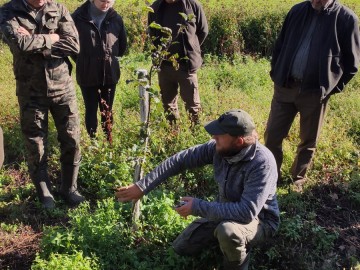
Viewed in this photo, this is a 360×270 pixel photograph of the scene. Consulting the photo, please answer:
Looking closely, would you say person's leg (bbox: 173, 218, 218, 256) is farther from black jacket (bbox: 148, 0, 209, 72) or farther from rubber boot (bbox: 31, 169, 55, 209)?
black jacket (bbox: 148, 0, 209, 72)

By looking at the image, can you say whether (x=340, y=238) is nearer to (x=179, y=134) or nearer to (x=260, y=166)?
(x=260, y=166)

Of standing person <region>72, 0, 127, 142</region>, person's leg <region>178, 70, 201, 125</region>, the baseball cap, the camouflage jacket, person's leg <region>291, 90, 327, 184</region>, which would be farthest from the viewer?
person's leg <region>178, 70, 201, 125</region>

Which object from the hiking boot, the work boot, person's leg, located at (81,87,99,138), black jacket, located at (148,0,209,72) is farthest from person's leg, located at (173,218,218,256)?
black jacket, located at (148,0,209,72)

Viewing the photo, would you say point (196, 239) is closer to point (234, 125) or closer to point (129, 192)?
point (129, 192)

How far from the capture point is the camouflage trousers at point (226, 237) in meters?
3.31

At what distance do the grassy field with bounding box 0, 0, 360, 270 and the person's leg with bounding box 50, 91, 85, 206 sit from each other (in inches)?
6.4

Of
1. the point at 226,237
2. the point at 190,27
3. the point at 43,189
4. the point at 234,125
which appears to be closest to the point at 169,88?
the point at 190,27

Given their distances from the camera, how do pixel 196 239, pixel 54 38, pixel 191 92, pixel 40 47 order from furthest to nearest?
pixel 191 92 < pixel 54 38 < pixel 40 47 < pixel 196 239

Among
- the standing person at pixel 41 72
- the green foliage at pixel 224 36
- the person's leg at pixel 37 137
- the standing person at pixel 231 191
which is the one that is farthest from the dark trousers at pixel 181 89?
the green foliage at pixel 224 36

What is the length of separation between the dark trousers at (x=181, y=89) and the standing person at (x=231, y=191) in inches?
77.0

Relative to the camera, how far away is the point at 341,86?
14.6ft

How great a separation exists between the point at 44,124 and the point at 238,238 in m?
2.26

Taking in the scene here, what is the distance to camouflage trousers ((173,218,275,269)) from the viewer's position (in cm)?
331

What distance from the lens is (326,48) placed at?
4.18m
